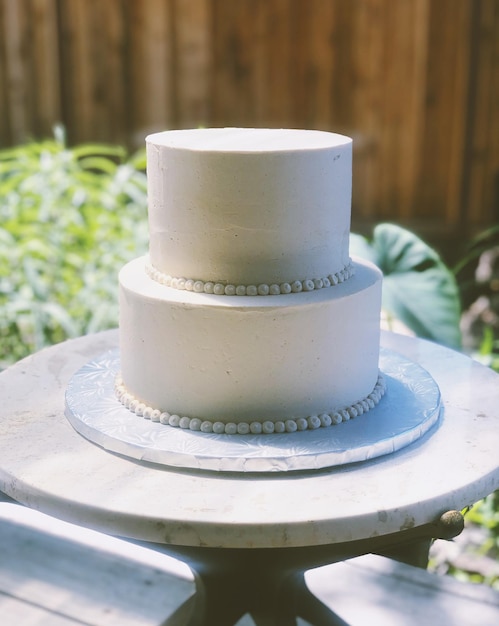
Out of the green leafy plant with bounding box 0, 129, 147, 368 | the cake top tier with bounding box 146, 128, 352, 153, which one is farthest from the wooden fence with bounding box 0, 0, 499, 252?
the cake top tier with bounding box 146, 128, 352, 153

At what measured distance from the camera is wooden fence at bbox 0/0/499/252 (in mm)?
4305

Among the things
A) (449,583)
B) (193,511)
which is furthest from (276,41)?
(193,511)

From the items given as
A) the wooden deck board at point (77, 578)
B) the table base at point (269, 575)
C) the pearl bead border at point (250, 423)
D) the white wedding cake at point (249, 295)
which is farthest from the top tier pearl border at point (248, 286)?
the wooden deck board at point (77, 578)

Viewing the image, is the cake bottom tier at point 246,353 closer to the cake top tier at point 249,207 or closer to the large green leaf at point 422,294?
the cake top tier at point 249,207

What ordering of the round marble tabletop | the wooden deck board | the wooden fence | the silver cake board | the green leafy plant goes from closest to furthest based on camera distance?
the round marble tabletop < the silver cake board < the wooden deck board < the green leafy plant < the wooden fence

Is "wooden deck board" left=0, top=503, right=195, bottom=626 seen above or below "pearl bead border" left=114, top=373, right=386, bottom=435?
below

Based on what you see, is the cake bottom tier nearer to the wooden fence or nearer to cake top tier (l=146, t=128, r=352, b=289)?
cake top tier (l=146, t=128, r=352, b=289)

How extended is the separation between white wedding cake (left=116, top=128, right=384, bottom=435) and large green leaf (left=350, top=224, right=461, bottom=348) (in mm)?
Result: 734

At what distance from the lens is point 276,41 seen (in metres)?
4.43

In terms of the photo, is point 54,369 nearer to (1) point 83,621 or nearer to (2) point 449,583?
(1) point 83,621

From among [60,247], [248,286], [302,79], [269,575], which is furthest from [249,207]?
[302,79]

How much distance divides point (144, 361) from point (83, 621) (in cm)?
86

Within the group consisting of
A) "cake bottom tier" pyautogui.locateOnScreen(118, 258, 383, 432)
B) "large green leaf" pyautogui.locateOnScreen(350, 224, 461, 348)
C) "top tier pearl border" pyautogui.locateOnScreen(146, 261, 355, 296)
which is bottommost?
"large green leaf" pyautogui.locateOnScreen(350, 224, 461, 348)

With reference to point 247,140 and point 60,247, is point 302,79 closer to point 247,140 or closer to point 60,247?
point 60,247
